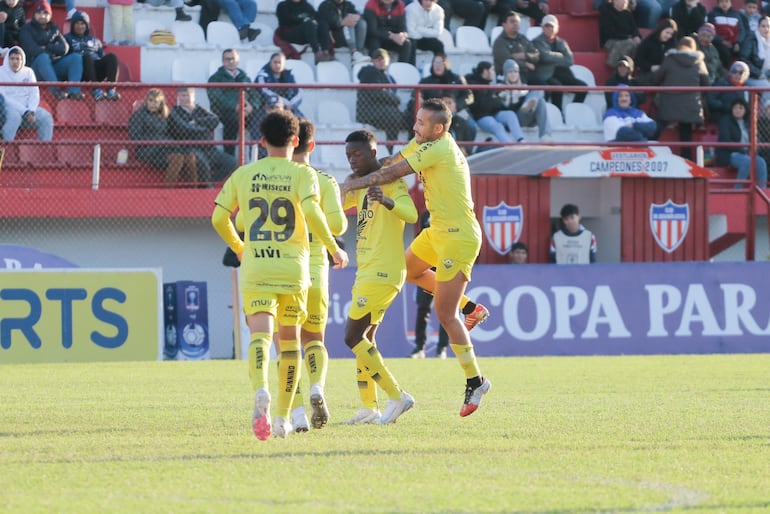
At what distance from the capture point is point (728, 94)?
2042cm

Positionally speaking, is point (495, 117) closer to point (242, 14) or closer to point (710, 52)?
point (710, 52)

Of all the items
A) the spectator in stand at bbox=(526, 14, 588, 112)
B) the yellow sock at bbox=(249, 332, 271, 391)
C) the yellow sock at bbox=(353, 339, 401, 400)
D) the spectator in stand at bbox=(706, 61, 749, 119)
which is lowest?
the yellow sock at bbox=(353, 339, 401, 400)

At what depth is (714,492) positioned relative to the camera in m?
5.90

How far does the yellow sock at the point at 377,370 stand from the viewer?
8898 millimetres

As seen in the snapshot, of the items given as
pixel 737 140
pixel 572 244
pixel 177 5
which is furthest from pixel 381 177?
pixel 177 5

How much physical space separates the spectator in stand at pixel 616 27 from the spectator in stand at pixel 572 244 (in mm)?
5282

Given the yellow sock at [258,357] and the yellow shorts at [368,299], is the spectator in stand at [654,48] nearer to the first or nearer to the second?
the yellow shorts at [368,299]

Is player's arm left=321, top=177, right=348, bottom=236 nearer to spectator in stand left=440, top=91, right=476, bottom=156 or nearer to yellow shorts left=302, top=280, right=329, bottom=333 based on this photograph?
yellow shorts left=302, top=280, right=329, bottom=333

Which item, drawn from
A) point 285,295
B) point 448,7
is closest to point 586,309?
point 448,7

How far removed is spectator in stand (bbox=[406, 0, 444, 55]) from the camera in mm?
21906

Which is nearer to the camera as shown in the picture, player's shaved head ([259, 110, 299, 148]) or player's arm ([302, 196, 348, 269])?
player's arm ([302, 196, 348, 269])

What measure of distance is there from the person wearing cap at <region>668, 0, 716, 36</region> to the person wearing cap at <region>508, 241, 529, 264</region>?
21.8 feet

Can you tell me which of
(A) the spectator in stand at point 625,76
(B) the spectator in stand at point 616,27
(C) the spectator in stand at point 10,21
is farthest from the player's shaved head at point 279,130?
(B) the spectator in stand at point 616,27

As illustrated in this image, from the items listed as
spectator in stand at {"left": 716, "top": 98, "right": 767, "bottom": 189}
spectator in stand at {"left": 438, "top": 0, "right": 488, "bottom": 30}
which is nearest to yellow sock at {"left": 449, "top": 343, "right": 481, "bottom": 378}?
spectator in stand at {"left": 716, "top": 98, "right": 767, "bottom": 189}
